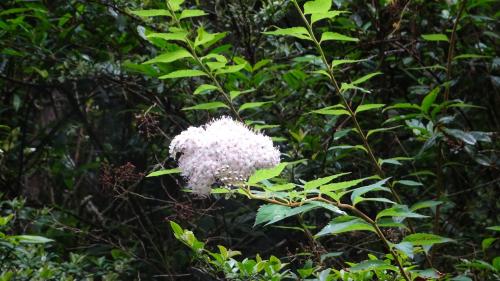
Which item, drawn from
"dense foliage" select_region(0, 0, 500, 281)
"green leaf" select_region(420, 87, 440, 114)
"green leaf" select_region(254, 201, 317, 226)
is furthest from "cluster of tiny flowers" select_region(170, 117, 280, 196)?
"green leaf" select_region(420, 87, 440, 114)

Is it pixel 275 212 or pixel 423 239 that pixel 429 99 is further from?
pixel 275 212

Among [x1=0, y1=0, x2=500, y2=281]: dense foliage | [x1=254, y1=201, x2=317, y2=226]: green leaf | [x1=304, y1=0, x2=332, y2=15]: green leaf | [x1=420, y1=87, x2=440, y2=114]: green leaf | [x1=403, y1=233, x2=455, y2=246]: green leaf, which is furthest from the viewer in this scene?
[x1=0, y1=0, x2=500, y2=281]: dense foliage

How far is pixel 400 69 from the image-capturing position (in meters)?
2.93

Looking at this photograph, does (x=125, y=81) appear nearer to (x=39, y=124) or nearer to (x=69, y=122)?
(x=69, y=122)

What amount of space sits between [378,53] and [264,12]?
21.8 inches

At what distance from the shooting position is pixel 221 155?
1.53 metres

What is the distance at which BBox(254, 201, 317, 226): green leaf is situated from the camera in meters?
1.30

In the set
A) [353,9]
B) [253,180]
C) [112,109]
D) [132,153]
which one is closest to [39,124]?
[112,109]

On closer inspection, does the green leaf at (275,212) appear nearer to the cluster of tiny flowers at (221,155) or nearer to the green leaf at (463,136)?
the cluster of tiny flowers at (221,155)

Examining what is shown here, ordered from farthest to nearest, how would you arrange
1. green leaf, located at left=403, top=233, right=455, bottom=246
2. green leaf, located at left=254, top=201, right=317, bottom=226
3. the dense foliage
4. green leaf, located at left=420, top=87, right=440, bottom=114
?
the dense foliage → green leaf, located at left=420, top=87, right=440, bottom=114 → green leaf, located at left=403, top=233, right=455, bottom=246 → green leaf, located at left=254, top=201, right=317, bottom=226

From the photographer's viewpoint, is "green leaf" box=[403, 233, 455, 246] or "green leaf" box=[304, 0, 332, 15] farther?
"green leaf" box=[304, 0, 332, 15]

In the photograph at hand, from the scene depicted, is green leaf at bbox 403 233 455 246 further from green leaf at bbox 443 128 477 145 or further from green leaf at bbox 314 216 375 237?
green leaf at bbox 443 128 477 145

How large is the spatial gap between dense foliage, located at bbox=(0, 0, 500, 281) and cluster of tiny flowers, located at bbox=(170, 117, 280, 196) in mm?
424

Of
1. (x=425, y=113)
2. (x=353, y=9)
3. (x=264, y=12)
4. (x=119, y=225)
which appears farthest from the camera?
(x=119, y=225)
